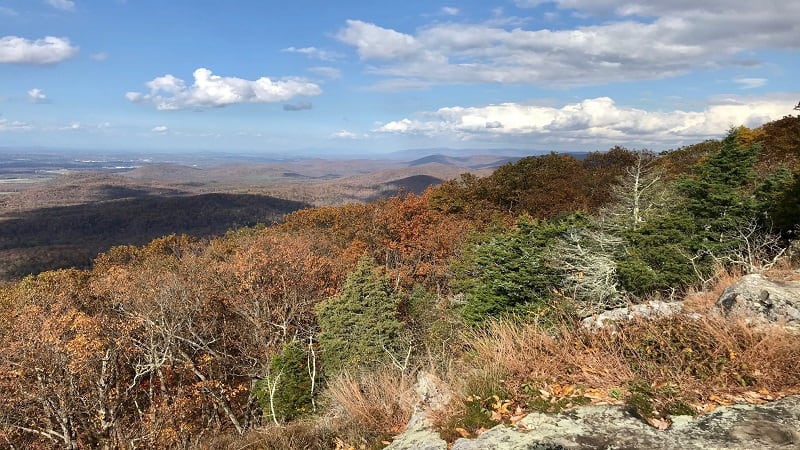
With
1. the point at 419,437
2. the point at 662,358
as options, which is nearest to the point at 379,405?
the point at 419,437

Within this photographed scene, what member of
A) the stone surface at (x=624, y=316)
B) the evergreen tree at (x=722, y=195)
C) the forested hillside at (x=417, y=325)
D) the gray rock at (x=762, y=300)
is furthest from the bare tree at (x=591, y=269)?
the evergreen tree at (x=722, y=195)

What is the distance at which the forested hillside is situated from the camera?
4934 millimetres

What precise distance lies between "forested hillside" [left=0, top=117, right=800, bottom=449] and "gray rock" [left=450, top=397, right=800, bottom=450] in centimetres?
22

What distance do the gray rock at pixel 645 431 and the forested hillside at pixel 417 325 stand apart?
0.22 metres

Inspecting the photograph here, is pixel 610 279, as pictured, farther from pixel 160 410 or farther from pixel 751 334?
pixel 160 410

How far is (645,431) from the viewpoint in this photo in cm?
397

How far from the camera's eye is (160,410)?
58.3ft

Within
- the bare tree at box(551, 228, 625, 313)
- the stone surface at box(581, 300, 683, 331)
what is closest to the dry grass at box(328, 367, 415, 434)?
the stone surface at box(581, 300, 683, 331)

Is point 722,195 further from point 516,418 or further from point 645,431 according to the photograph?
point 516,418

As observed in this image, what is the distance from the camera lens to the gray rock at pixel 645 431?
12.1 ft

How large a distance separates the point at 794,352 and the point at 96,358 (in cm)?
2180

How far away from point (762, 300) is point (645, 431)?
Result: 136 inches

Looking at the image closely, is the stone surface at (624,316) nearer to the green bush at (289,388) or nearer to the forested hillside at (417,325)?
the forested hillside at (417,325)

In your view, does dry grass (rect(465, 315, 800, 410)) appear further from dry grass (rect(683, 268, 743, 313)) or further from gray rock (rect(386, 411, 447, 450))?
dry grass (rect(683, 268, 743, 313))
